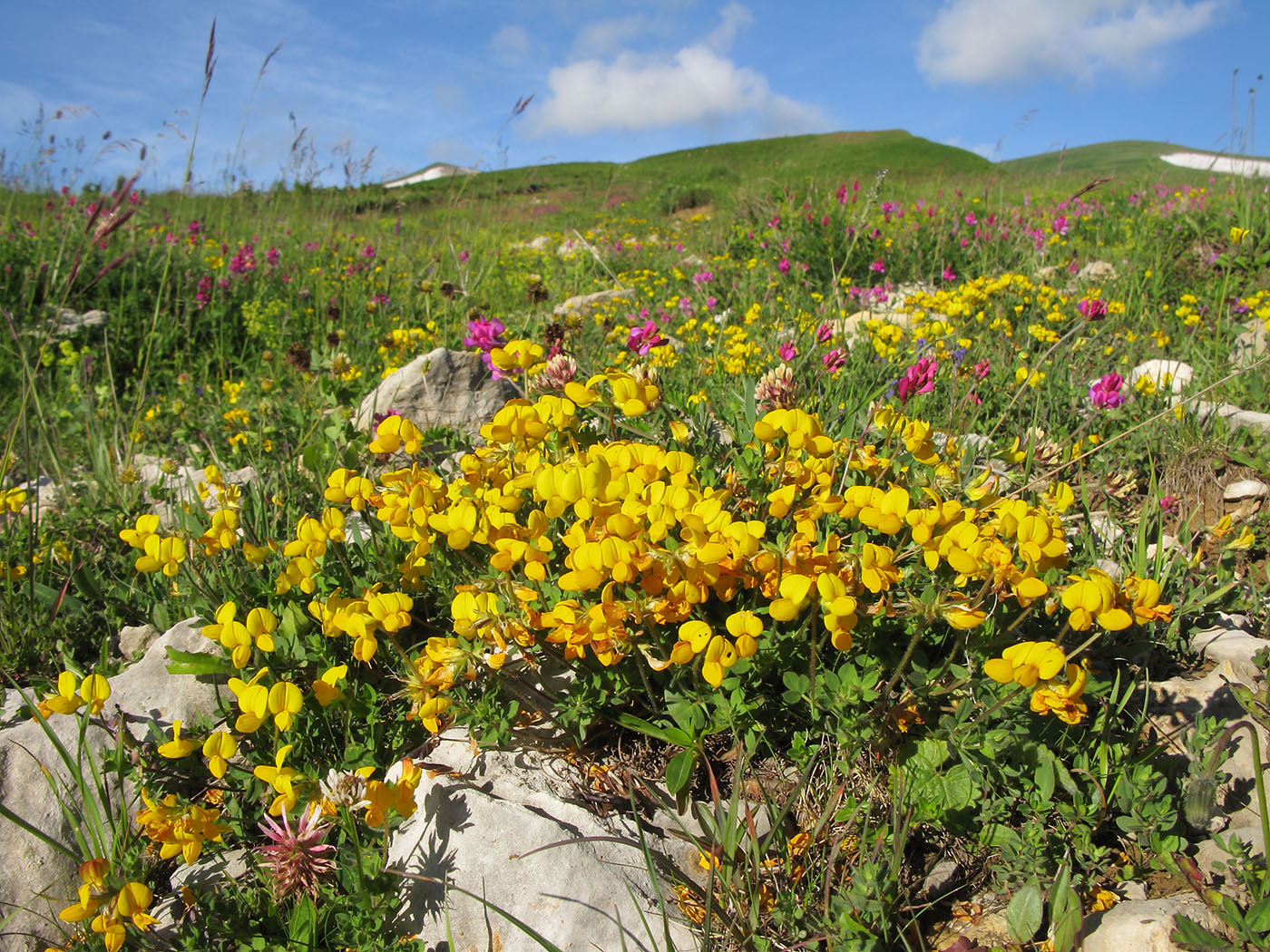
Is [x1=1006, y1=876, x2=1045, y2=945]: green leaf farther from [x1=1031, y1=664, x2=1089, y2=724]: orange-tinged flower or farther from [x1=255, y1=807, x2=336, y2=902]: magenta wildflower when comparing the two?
[x1=255, y1=807, x2=336, y2=902]: magenta wildflower

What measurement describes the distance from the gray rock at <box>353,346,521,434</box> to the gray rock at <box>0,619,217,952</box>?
1640mm

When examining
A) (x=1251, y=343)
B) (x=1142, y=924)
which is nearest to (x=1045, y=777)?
(x=1142, y=924)

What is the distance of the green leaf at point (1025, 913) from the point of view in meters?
1.50

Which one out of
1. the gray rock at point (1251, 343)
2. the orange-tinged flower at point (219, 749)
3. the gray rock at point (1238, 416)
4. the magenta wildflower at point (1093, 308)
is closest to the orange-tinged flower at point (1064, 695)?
the orange-tinged flower at point (219, 749)

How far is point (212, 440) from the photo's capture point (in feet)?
12.7

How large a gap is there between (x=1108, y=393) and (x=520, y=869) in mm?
2853

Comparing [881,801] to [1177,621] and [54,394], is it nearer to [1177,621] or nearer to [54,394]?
[1177,621]

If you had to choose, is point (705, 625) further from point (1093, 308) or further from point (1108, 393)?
point (1093, 308)

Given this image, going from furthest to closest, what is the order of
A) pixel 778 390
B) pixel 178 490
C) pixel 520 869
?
pixel 178 490 < pixel 778 390 < pixel 520 869

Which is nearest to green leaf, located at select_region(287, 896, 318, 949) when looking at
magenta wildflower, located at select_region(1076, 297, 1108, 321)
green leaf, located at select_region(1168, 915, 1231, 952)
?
green leaf, located at select_region(1168, 915, 1231, 952)

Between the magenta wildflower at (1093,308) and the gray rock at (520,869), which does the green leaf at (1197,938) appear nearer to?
the gray rock at (520,869)

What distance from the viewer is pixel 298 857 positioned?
1544mm

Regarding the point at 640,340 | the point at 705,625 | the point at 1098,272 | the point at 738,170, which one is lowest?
the point at 705,625

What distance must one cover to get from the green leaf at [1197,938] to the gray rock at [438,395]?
9.96 ft
